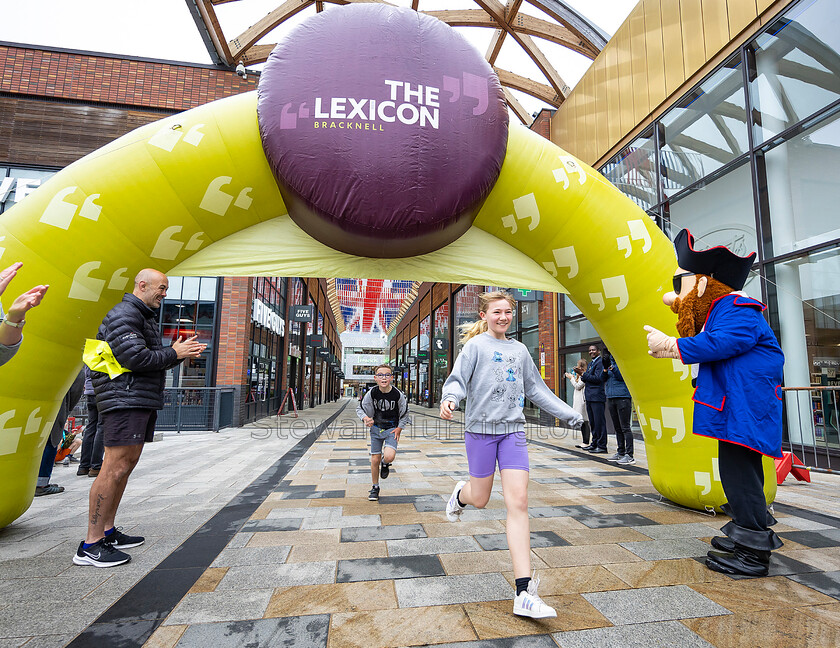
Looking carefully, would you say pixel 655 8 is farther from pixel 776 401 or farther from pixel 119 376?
pixel 119 376

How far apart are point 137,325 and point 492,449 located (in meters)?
2.38

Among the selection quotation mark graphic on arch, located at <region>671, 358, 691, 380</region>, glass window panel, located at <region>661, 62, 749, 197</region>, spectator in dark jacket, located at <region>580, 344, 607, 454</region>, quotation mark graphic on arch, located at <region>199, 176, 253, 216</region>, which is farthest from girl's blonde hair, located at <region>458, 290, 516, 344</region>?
glass window panel, located at <region>661, 62, 749, 197</region>

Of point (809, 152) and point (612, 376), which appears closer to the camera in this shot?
point (809, 152)

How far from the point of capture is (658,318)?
Answer: 3824 mm

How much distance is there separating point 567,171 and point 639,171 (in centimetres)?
794

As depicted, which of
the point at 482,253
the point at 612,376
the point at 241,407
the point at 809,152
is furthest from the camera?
the point at 241,407

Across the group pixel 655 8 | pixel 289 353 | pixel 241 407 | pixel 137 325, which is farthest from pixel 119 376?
pixel 289 353

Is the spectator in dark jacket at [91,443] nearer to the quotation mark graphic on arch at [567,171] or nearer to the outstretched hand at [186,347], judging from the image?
the outstretched hand at [186,347]

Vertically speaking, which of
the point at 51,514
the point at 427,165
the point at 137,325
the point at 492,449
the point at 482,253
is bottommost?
the point at 51,514

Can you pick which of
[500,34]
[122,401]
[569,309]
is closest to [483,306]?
[122,401]

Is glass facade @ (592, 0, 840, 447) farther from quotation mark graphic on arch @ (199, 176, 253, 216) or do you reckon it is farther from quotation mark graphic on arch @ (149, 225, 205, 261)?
quotation mark graphic on arch @ (149, 225, 205, 261)

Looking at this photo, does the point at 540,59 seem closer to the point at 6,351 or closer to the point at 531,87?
the point at 531,87

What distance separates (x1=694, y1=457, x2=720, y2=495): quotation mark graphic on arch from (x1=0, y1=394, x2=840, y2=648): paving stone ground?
0.27 meters

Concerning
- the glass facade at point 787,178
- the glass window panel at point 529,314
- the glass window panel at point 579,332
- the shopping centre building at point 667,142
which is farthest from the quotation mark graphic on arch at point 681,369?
the glass window panel at point 529,314
